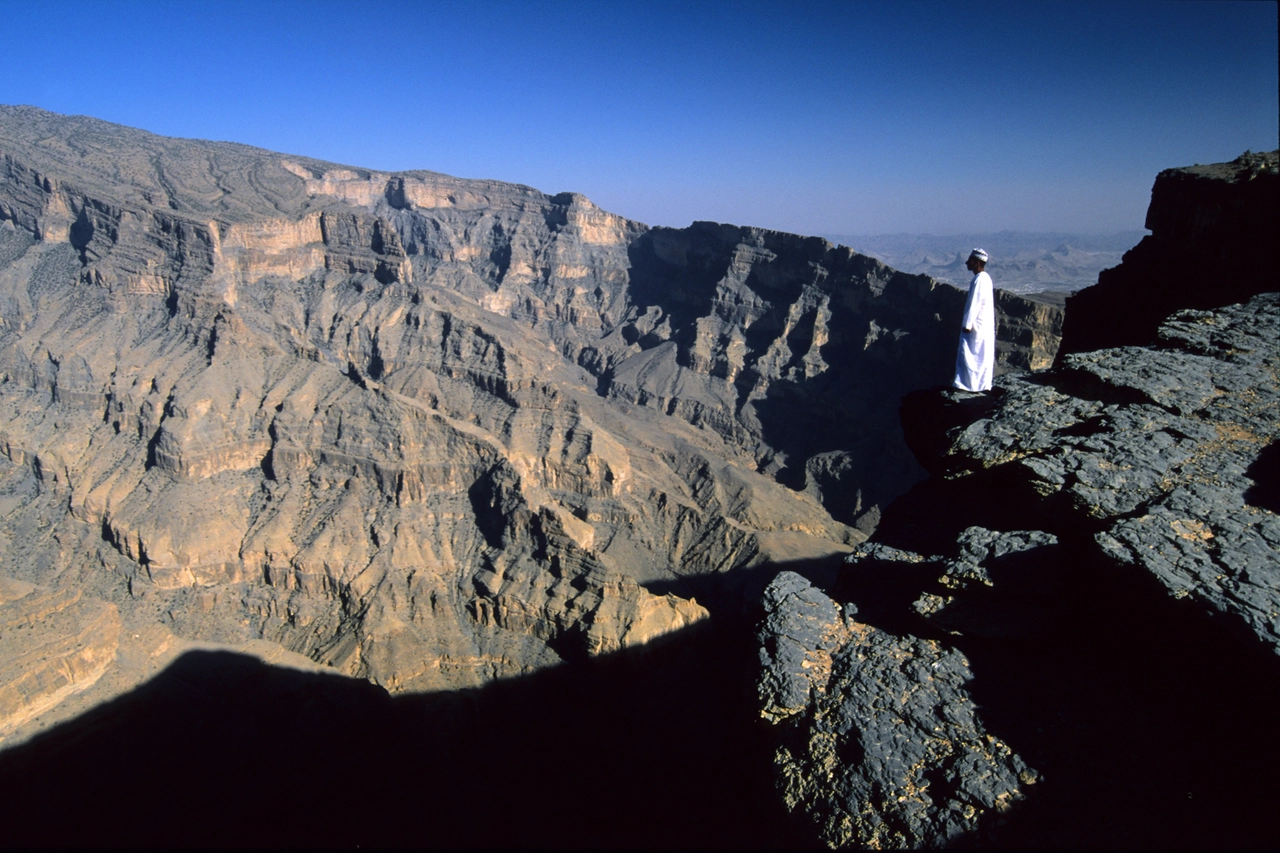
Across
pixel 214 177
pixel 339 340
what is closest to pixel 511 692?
pixel 339 340

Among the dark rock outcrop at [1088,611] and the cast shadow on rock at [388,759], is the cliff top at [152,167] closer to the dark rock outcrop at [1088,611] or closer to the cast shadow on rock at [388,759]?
the cast shadow on rock at [388,759]

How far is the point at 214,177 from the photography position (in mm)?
71625

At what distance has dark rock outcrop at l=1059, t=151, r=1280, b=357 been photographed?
15.8 metres

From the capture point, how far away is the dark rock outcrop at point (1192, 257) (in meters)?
15.8

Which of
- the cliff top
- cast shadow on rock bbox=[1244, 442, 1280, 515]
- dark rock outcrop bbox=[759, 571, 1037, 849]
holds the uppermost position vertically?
the cliff top

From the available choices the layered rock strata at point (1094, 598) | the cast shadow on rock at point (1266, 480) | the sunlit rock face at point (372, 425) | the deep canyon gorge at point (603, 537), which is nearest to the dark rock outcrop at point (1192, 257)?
the deep canyon gorge at point (603, 537)

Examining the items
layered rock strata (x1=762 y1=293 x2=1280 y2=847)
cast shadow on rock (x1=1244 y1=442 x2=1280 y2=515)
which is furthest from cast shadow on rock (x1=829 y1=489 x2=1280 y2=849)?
cast shadow on rock (x1=1244 y1=442 x2=1280 y2=515)

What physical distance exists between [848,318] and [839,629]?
232 feet

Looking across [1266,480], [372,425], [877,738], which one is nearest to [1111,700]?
[877,738]

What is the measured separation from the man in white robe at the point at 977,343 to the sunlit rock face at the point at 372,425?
24867 millimetres

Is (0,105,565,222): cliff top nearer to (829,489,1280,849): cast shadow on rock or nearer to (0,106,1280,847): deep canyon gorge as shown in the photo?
(0,106,1280,847): deep canyon gorge

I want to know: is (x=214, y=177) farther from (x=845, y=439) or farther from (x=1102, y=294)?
(x=1102, y=294)

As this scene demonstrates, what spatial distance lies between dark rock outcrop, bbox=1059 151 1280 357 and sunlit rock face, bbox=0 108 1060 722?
24.4 m

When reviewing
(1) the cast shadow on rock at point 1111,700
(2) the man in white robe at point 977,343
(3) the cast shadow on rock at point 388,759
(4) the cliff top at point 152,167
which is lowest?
(3) the cast shadow on rock at point 388,759
